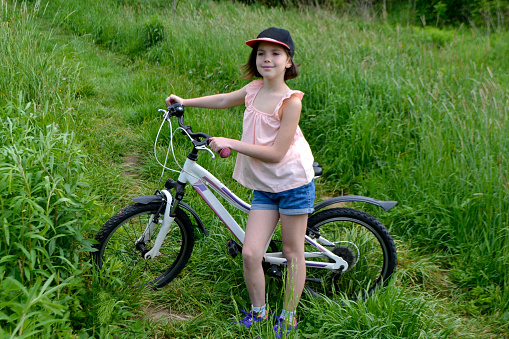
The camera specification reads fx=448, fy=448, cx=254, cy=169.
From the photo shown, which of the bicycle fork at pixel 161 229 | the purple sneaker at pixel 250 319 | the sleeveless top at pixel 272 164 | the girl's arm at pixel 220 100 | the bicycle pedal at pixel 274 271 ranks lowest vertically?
the purple sneaker at pixel 250 319

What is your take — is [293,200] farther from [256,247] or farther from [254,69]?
[254,69]

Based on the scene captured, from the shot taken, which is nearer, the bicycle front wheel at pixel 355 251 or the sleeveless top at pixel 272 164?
the sleeveless top at pixel 272 164

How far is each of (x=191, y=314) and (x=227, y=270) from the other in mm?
387

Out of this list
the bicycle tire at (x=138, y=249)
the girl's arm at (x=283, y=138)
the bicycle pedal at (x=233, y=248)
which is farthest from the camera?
the bicycle pedal at (x=233, y=248)

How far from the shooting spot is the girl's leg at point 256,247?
2.49 metres

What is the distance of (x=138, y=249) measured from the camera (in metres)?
2.81

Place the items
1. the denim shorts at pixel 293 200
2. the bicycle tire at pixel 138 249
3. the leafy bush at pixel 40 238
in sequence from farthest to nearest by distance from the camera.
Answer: the bicycle tire at pixel 138 249
the denim shorts at pixel 293 200
the leafy bush at pixel 40 238

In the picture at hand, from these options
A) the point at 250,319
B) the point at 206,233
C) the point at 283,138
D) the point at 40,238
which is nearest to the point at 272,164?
the point at 283,138

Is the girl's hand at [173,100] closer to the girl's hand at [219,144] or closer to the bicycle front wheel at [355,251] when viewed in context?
the girl's hand at [219,144]

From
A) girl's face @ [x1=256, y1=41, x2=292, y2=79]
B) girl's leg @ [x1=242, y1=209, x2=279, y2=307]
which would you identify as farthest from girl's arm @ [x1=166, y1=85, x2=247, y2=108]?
girl's leg @ [x1=242, y1=209, x2=279, y2=307]

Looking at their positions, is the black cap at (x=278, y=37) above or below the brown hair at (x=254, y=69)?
above

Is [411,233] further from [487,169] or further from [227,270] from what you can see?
[227,270]

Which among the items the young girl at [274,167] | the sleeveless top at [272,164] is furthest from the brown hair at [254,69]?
the sleeveless top at [272,164]

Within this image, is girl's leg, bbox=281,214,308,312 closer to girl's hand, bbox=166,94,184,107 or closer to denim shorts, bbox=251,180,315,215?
denim shorts, bbox=251,180,315,215
